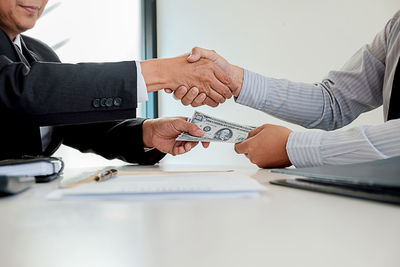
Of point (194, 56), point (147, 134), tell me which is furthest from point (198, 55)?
point (147, 134)

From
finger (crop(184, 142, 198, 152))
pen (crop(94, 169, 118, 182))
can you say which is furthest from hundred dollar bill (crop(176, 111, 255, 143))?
pen (crop(94, 169, 118, 182))

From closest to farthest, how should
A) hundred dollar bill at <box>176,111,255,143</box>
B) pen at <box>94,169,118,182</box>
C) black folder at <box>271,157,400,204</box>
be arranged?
black folder at <box>271,157,400,204</box>, pen at <box>94,169,118,182</box>, hundred dollar bill at <box>176,111,255,143</box>

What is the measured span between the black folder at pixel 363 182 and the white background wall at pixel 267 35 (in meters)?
1.83

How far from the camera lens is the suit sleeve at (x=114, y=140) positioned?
4.13ft

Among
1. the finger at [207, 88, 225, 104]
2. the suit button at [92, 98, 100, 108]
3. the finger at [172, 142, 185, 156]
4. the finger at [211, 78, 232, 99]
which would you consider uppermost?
the finger at [211, 78, 232, 99]

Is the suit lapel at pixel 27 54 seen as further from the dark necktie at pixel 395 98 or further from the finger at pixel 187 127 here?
the dark necktie at pixel 395 98

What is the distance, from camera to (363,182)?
418mm

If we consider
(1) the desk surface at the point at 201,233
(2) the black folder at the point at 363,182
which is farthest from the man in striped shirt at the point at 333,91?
(1) the desk surface at the point at 201,233

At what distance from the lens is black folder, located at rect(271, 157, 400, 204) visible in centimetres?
43

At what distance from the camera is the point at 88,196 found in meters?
0.49

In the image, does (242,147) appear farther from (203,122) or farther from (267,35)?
(267,35)

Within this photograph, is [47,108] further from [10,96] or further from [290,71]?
[290,71]

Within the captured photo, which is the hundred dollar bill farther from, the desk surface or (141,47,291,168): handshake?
the desk surface

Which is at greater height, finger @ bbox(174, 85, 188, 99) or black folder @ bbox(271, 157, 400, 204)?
finger @ bbox(174, 85, 188, 99)
